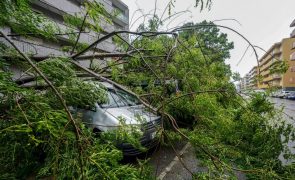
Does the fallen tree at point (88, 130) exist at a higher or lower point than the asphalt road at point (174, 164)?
higher

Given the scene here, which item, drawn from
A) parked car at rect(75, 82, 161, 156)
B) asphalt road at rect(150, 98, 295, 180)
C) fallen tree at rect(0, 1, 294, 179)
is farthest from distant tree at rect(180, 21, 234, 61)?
parked car at rect(75, 82, 161, 156)

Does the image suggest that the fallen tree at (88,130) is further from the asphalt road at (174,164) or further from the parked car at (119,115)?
the parked car at (119,115)

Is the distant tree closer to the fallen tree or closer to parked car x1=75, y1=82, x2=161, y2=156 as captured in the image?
the fallen tree

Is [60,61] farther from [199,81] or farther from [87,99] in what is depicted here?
[199,81]

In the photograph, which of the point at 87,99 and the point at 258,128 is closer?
the point at 87,99

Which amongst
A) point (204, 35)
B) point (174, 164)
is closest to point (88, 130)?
point (174, 164)

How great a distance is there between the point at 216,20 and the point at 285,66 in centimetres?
80

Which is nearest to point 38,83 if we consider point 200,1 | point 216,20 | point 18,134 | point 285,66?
point 18,134

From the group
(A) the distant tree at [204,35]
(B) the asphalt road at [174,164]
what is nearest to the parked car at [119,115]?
(B) the asphalt road at [174,164]

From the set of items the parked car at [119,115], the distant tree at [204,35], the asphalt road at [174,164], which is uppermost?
the distant tree at [204,35]

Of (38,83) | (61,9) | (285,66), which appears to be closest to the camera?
(285,66)

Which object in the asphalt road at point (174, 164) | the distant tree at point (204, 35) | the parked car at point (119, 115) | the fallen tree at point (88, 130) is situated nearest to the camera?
the fallen tree at point (88, 130)

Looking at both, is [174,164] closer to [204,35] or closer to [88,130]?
[88,130]

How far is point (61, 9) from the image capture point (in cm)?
1609
